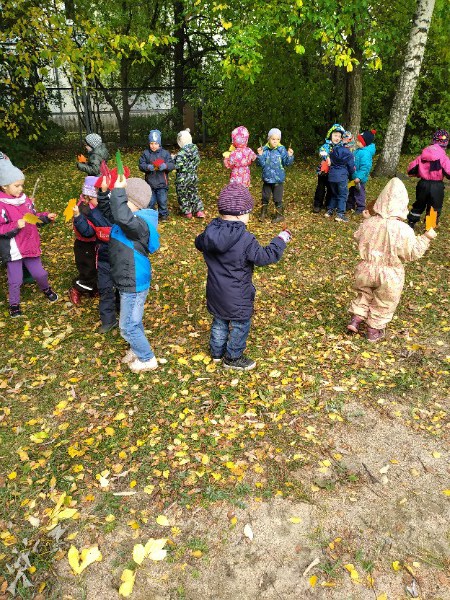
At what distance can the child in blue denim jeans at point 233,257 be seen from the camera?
4051mm

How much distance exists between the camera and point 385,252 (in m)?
4.84

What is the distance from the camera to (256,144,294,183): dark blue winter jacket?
338 inches

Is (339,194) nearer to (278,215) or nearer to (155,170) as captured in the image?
(278,215)

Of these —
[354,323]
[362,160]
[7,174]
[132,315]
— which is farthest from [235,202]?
[362,160]

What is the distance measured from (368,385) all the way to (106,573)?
2907 millimetres

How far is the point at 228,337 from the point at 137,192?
1.74 meters

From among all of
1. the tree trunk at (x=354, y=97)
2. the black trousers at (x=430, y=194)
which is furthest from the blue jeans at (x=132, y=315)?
the tree trunk at (x=354, y=97)

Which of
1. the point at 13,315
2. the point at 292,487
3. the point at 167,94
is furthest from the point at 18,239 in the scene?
the point at 167,94

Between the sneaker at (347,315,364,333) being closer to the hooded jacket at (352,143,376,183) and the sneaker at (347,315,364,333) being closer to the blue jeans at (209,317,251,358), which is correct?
the blue jeans at (209,317,251,358)

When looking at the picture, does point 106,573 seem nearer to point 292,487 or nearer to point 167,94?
point 292,487

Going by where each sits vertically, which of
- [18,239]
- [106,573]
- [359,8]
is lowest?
[106,573]

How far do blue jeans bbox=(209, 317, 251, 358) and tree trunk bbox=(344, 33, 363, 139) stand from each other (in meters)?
9.90

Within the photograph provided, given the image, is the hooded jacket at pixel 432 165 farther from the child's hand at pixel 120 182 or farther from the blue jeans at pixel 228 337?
the child's hand at pixel 120 182

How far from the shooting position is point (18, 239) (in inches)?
209
